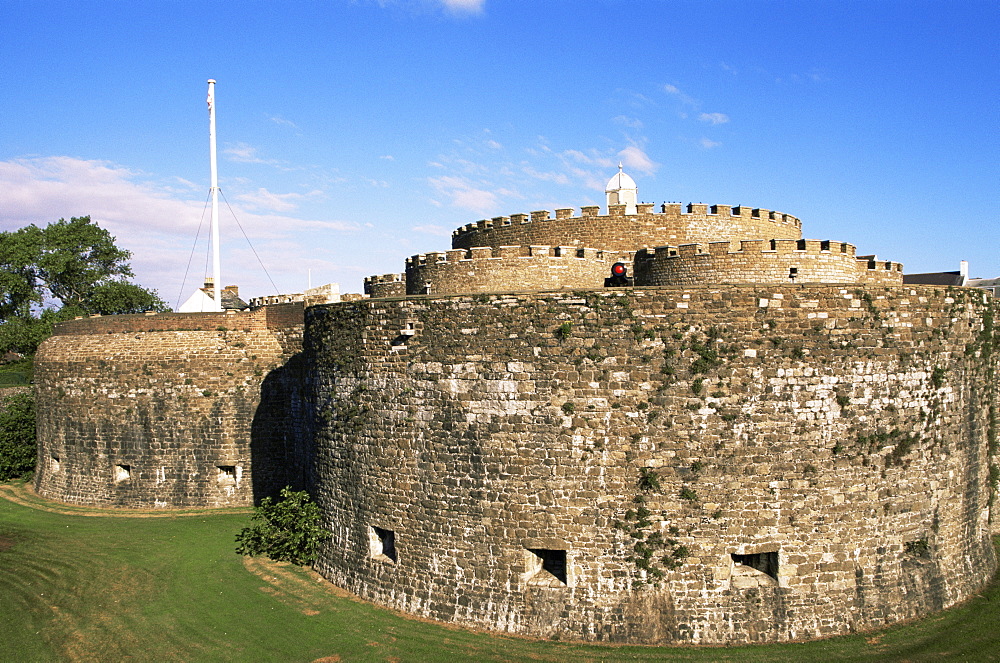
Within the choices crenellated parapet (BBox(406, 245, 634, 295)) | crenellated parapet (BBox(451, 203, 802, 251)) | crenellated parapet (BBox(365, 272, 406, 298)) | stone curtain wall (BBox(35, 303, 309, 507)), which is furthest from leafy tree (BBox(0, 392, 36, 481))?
crenellated parapet (BBox(451, 203, 802, 251))

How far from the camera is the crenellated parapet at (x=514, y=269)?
55.0 ft

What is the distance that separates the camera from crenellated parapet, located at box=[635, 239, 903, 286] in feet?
50.1

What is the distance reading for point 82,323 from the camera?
24.4 meters

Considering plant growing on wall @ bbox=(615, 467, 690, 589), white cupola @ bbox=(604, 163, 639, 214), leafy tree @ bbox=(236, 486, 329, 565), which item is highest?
white cupola @ bbox=(604, 163, 639, 214)

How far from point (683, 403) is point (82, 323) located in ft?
75.1

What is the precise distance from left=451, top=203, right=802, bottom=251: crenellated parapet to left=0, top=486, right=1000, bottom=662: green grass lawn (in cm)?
1086

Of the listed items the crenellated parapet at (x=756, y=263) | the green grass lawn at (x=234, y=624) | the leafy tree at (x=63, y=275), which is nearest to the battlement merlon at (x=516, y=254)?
the crenellated parapet at (x=756, y=263)

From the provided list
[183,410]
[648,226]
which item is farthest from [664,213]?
[183,410]

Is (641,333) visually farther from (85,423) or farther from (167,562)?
(85,423)

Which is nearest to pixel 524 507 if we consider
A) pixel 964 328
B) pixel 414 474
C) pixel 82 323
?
pixel 414 474

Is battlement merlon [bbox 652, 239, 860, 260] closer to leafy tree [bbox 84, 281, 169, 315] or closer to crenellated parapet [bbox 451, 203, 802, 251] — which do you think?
crenellated parapet [bbox 451, 203, 802, 251]

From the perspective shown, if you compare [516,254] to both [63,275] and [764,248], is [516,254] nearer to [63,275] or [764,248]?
[764,248]

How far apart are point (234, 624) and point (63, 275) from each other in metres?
45.1

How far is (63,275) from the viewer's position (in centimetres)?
4803
